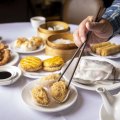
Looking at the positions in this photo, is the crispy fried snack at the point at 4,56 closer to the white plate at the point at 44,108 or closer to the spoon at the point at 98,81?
the white plate at the point at 44,108

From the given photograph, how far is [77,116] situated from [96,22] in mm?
342

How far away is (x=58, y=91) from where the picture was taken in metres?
0.71

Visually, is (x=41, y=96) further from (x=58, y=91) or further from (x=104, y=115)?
(x=104, y=115)

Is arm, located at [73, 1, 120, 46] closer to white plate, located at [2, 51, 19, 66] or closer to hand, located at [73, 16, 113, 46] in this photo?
hand, located at [73, 16, 113, 46]

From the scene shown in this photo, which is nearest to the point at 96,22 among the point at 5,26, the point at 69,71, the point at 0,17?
the point at 69,71

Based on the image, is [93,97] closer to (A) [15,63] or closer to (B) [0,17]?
(A) [15,63]

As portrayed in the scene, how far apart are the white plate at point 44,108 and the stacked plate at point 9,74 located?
2.8 inches

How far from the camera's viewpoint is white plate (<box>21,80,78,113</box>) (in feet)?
2.26

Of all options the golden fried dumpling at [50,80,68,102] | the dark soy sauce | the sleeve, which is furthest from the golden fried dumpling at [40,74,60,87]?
the sleeve

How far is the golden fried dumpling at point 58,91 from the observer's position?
2.33ft

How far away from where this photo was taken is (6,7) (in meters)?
2.75

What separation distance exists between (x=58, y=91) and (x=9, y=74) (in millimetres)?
237

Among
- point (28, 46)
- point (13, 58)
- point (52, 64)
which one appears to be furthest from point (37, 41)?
point (52, 64)

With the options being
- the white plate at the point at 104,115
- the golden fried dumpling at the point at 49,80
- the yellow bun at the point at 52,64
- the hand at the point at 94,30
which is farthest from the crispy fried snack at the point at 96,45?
the white plate at the point at 104,115
